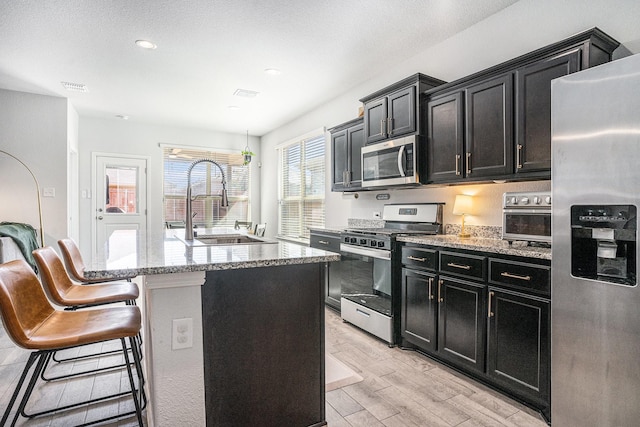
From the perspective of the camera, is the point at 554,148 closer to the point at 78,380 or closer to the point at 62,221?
the point at 78,380

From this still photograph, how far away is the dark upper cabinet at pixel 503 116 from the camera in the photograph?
204 centimetres

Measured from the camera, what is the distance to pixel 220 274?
1.54 meters

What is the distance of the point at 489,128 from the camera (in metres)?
2.47

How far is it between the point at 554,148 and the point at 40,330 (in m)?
2.67

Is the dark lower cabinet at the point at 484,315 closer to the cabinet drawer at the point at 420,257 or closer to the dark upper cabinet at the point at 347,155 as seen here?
the cabinet drawer at the point at 420,257

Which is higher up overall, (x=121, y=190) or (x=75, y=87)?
(x=75, y=87)

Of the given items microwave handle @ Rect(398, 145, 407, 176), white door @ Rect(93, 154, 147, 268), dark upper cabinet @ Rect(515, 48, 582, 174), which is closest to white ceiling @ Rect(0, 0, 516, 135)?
dark upper cabinet @ Rect(515, 48, 582, 174)

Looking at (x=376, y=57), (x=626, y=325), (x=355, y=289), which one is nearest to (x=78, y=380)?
(x=355, y=289)

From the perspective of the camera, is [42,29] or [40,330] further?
[42,29]

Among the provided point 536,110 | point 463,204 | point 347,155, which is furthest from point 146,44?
point 536,110

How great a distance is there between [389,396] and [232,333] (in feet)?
3.90

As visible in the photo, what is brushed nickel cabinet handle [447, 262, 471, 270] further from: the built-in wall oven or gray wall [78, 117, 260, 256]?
gray wall [78, 117, 260, 256]

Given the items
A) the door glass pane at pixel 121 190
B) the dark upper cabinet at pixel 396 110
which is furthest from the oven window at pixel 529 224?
the door glass pane at pixel 121 190

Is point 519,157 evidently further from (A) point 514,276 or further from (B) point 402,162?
(B) point 402,162
